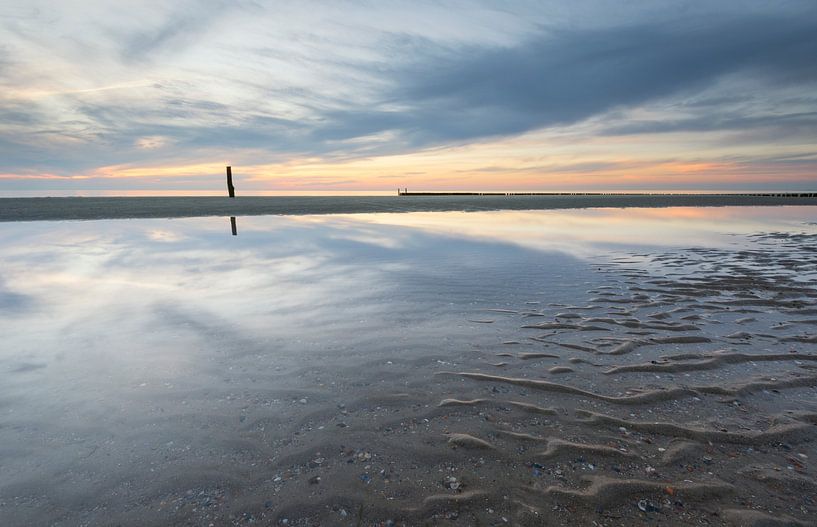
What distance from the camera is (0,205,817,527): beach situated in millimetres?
3186

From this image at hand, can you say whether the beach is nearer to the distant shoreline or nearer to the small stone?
the small stone

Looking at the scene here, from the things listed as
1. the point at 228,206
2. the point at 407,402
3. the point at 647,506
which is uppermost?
the point at 228,206

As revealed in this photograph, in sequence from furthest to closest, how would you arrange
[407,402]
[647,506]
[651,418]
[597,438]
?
[407,402]
[651,418]
[597,438]
[647,506]

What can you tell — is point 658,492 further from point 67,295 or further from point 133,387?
point 67,295

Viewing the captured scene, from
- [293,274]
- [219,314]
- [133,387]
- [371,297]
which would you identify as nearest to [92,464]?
[133,387]

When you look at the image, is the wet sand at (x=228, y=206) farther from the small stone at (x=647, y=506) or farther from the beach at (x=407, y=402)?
the small stone at (x=647, y=506)

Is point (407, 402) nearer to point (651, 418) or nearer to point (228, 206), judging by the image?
point (651, 418)

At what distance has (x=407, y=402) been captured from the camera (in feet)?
15.1

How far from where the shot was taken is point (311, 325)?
23.0ft

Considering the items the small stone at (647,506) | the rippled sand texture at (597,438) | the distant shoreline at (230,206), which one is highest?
the distant shoreline at (230,206)

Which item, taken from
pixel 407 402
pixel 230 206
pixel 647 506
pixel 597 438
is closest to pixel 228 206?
pixel 230 206

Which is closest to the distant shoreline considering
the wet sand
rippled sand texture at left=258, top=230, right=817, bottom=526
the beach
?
the wet sand

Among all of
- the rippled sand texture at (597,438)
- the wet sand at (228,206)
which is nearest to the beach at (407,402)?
the rippled sand texture at (597,438)

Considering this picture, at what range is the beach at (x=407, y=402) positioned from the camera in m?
3.19
